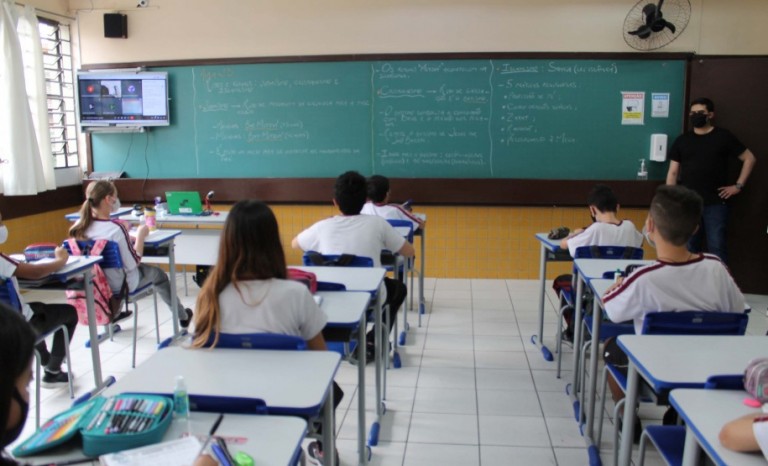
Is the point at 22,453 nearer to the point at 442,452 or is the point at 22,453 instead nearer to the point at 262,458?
the point at 262,458

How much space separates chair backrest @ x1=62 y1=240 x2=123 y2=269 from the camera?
391 cm

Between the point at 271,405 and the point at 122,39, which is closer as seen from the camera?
the point at 271,405

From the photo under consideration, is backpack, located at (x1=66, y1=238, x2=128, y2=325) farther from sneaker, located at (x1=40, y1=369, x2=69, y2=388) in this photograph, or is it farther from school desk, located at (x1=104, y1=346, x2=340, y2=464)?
school desk, located at (x1=104, y1=346, x2=340, y2=464)

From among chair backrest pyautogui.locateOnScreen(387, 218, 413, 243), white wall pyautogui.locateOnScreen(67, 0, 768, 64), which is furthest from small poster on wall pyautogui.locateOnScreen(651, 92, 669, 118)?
chair backrest pyautogui.locateOnScreen(387, 218, 413, 243)

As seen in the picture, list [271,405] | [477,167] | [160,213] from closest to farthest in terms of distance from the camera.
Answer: [271,405], [160,213], [477,167]

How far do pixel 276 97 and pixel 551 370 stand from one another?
4035mm

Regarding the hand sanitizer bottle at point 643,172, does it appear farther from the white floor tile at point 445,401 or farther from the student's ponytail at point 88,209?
the student's ponytail at point 88,209

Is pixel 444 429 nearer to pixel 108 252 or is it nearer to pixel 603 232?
pixel 603 232

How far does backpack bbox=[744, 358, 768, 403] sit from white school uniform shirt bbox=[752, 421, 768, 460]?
34 centimetres

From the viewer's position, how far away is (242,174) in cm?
666

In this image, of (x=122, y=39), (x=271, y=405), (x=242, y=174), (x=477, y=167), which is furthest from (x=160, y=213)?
(x=271, y=405)

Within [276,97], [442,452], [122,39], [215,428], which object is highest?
[122,39]

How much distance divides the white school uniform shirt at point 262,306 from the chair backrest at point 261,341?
44mm

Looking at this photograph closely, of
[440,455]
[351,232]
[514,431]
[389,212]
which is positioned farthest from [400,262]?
[440,455]
